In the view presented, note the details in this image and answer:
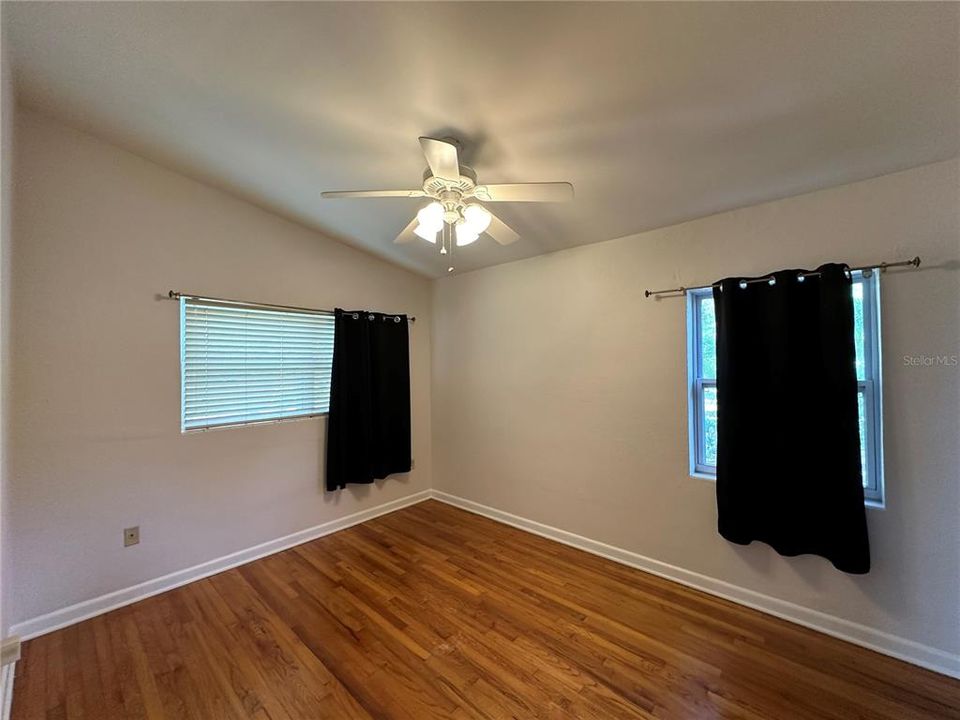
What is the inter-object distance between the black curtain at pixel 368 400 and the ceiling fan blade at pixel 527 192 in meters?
1.96

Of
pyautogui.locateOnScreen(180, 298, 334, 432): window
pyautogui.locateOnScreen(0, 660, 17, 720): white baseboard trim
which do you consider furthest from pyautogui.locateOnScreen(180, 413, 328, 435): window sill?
pyautogui.locateOnScreen(0, 660, 17, 720): white baseboard trim

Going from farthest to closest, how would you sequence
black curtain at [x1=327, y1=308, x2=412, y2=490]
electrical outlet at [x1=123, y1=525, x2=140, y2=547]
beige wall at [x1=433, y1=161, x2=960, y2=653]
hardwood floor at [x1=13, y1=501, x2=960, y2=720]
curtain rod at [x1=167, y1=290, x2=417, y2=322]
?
1. black curtain at [x1=327, y1=308, x2=412, y2=490]
2. curtain rod at [x1=167, y1=290, x2=417, y2=322]
3. electrical outlet at [x1=123, y1=525, x2=140, y2=547]
4. beige wall at [x1=433, y1=161, x2=960, y2=653]
5. hardwood floor at [x1=13, y1=501, x2=960, y2=720]

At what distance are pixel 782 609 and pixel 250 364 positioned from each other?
3750 mm

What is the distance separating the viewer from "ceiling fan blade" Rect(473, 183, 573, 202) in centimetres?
163

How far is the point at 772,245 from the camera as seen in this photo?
2107mm

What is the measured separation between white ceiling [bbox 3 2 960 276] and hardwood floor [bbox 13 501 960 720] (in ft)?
7.67

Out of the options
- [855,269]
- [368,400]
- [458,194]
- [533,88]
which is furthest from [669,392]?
[368,400]

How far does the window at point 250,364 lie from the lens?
258 centimetres

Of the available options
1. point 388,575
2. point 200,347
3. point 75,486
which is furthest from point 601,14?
point 75,486

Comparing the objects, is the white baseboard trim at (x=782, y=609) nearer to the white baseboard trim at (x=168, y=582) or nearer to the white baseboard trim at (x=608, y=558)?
the white baseboard trim at (x=608, y=558)

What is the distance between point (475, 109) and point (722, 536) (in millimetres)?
2646

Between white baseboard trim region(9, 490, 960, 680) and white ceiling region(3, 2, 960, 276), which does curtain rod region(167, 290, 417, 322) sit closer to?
white ceiling region(3, 2, 960, 276)

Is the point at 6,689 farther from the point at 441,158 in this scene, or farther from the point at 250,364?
the point at 441,158

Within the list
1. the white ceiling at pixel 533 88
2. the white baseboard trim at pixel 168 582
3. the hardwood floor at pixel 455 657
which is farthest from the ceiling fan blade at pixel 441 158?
the white baseboard trim at pixel 168 582
